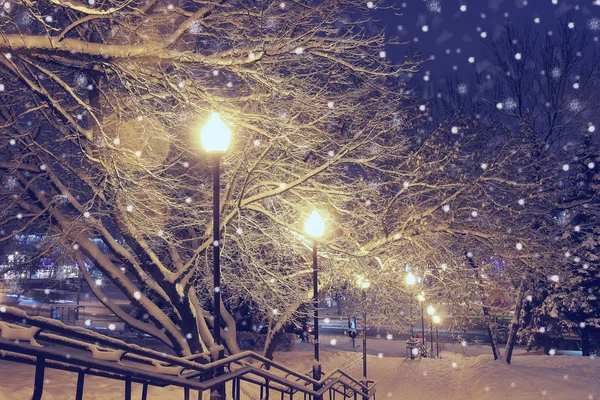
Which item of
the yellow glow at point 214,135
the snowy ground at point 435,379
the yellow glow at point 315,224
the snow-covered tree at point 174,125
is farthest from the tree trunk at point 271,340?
the yellow glow at point 214,135

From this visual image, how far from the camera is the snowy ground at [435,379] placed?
9.84 m

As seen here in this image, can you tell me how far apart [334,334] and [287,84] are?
30807 millimetres

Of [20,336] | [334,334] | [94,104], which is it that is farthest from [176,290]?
[334,334]

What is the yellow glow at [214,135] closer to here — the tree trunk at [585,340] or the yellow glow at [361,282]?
the yellow glow at [361,282]

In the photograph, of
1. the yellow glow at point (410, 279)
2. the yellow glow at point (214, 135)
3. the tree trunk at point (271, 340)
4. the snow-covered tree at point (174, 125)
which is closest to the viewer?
the yellow glow at point (214, 135)

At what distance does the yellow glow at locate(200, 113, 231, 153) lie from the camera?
698 centimetres

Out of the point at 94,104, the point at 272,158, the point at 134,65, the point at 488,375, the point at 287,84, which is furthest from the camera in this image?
the point at 488,375

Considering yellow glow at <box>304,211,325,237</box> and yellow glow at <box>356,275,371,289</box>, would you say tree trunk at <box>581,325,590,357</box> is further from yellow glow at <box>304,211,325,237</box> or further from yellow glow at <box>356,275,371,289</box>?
yellow glow at <box>304,211,325,237</box>

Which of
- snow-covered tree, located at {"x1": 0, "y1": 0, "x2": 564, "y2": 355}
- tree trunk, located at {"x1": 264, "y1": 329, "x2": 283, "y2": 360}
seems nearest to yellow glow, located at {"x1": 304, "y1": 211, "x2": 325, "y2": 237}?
snow-covered tree, located at {"x1": 0, "y1": 0, "x2": 564, "y2": 355}

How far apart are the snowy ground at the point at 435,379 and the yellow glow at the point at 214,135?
5070 millimetres

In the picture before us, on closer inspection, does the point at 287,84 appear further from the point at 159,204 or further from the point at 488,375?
the point at 488,375

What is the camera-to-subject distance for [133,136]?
9.80 metres

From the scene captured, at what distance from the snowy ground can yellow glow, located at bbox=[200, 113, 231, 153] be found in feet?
16.6

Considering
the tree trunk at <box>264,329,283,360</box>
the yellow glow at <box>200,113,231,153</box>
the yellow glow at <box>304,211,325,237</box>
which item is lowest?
the tree trunk at <box>264,329,283,360</box>
